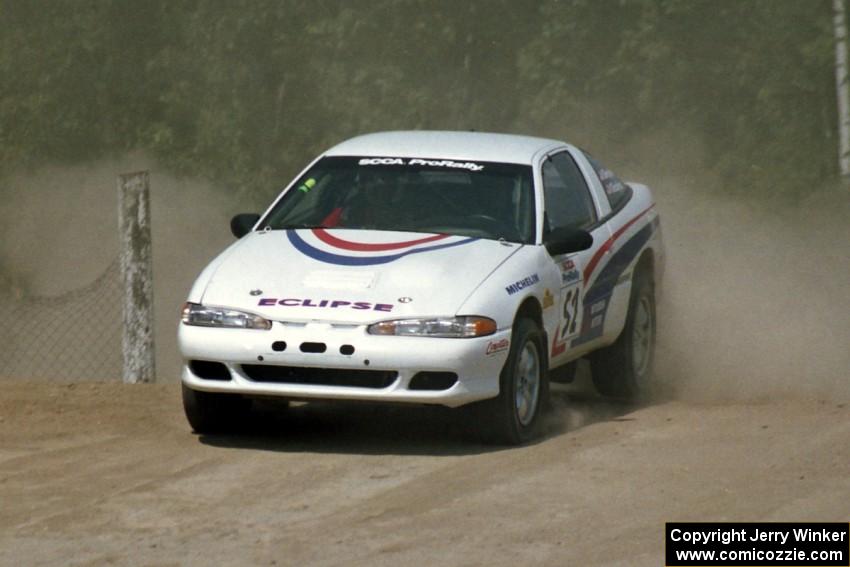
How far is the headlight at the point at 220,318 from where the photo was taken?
9.08m

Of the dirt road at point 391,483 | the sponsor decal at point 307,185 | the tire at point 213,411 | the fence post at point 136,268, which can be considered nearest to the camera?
the dirt road at point 391,483

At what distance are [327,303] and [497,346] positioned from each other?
2.87 ft

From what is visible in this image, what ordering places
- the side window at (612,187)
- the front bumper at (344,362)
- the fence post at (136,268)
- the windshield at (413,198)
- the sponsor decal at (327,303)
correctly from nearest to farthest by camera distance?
the front bumper at (344,362), the sponsor decal at (327,303), the windshield at (413,198), the side window at (612,187), the fence post at (136,268)

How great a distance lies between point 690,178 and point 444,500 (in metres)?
13.0

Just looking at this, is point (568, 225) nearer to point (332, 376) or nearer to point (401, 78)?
point (332, 376)

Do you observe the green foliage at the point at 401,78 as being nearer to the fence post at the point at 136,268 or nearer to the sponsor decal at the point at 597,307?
the fence post at the point at 136,268

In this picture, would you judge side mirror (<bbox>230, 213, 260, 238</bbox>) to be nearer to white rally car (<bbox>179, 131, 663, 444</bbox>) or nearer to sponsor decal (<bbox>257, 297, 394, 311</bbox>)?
white rally car (<bbox>179, 131, 663, 444</bbox>)

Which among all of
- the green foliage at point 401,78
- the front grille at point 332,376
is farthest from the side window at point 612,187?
the green foliage at point 401,78

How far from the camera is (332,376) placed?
356 inches

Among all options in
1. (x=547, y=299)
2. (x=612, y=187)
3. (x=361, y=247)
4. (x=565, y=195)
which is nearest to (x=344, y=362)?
(x=361, y=247)

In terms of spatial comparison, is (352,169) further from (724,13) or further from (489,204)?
(724,13)

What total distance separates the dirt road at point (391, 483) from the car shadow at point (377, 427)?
0.07ft

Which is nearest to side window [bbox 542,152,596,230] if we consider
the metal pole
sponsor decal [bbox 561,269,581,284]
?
sponsor decal [bbox 561,269,581,284]

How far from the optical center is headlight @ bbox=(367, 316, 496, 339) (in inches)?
353
